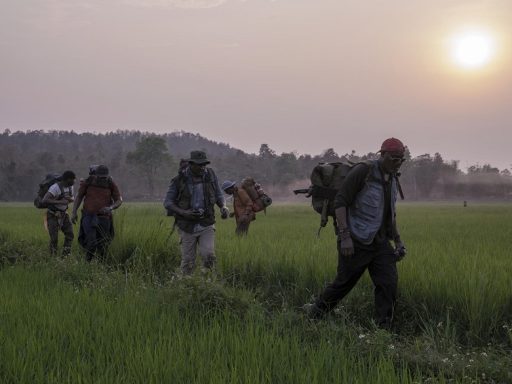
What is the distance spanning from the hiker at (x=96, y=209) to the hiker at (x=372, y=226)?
421 cm

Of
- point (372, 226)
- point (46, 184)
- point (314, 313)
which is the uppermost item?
point (46, 184)

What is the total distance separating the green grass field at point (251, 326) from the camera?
9.55ft

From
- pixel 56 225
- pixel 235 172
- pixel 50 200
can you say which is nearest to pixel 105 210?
pixel 50 200

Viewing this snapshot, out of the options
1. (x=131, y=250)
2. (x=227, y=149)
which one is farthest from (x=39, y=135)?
(x=131, y=250)

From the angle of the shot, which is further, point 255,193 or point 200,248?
point 255,193

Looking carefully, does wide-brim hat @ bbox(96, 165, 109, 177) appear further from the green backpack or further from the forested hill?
the forested hill

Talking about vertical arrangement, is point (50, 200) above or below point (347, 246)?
above

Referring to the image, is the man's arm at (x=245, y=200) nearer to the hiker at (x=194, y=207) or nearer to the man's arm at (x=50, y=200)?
the man's arm at (x=50, y=200)

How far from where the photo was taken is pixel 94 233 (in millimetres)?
7512

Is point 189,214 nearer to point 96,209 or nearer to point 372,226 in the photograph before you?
point 96,209

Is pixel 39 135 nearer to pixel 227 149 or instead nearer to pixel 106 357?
pixel 227 149

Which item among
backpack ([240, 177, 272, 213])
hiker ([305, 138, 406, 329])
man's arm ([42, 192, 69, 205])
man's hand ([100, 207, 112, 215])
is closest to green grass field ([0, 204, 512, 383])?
hiker ([305, 138, 406, 329])

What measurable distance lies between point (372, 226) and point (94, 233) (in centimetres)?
464

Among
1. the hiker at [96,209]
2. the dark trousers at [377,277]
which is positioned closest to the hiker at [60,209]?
the hiker at [96,209]
